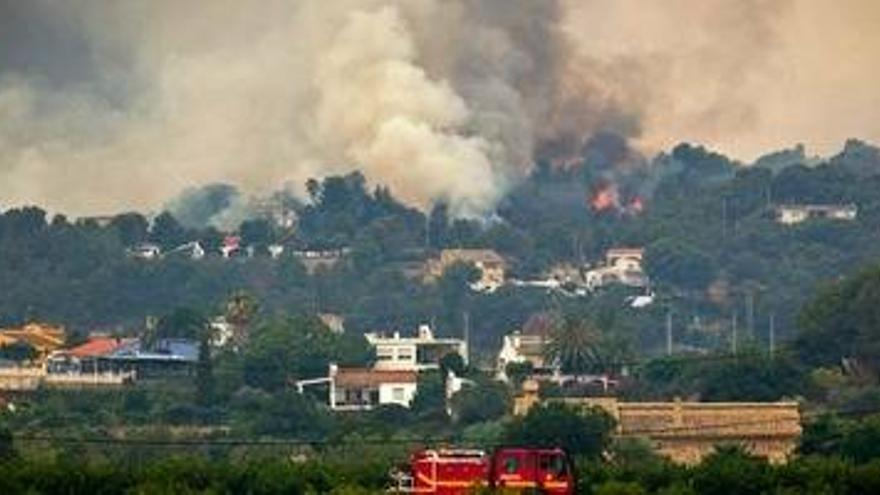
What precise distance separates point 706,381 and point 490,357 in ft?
226

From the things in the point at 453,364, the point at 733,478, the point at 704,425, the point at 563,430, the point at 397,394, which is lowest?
the point at 733,478

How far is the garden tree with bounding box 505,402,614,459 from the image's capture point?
10081 cm

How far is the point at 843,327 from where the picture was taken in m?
140

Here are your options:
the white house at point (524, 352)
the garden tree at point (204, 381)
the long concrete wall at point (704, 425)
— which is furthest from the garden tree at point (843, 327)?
the garden tree at point (204, 381)

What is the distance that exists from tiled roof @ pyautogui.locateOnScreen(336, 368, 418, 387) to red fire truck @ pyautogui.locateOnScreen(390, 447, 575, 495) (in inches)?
3364

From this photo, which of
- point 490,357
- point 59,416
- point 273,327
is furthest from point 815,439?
point 490,357

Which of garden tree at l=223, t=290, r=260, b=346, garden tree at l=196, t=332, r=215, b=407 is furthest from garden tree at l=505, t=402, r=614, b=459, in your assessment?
garden tree at l=223, t=290, r=260, b=346

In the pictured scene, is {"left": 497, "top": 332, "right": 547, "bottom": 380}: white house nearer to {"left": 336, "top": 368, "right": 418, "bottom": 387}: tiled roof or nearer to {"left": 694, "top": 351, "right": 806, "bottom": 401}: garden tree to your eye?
{"left": 336, "top": 368, "right": 418, "bottom": 387}: tiled roof

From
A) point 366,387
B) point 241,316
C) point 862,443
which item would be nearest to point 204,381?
point 366,387

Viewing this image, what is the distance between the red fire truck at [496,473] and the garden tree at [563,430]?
35.6 meters

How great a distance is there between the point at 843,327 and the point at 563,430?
4092 centimetres

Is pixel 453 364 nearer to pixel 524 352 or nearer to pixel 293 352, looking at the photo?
pixel 293 352

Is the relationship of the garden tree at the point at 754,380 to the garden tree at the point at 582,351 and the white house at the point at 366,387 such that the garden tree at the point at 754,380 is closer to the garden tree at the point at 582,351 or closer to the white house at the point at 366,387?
the garden tree at the point at 582,351

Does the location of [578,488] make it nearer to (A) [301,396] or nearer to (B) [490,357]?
(A) [301,396]
